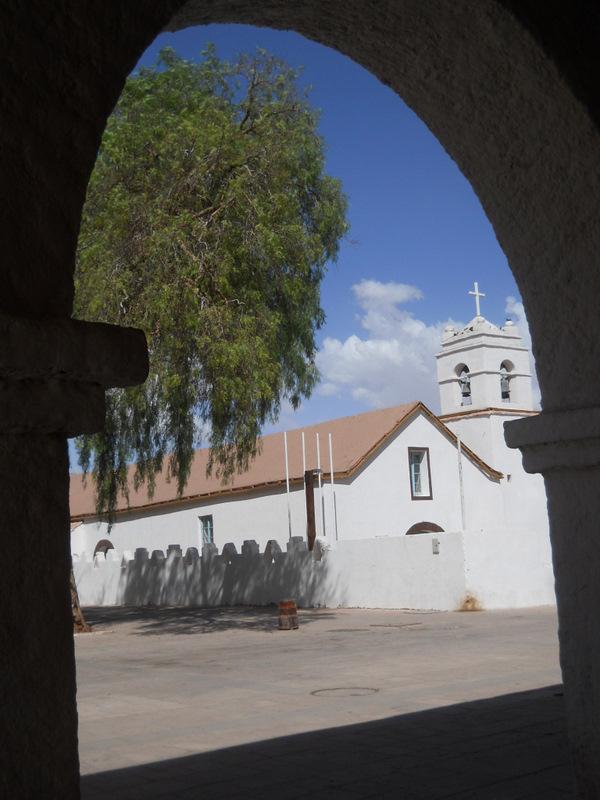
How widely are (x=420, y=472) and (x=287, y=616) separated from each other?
13636 millimetres

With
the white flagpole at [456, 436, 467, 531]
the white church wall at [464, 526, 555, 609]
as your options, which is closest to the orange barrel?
the white church wall at [464, 526, 555, 609]

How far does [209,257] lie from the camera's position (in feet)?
45.7

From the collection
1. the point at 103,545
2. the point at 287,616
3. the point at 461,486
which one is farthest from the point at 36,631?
the point at 103,545

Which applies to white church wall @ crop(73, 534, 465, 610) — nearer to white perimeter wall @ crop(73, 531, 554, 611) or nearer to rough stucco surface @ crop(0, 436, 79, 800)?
white perimeter wall @ crop(73, 531, 554, 611)

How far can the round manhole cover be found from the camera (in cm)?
788

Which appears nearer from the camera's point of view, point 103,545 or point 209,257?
point 209,257

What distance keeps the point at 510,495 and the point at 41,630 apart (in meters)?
29.9

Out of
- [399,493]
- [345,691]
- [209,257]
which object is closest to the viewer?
[345,691]

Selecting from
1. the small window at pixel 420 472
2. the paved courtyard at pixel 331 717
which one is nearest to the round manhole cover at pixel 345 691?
the paved courtyard at pixel 331 717

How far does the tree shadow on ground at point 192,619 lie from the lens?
1662 centimetres

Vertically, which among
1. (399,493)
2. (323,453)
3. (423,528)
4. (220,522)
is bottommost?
(423,528)

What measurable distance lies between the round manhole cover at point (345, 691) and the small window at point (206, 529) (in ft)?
69.4

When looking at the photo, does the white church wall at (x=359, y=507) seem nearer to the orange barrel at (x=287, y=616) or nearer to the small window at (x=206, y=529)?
the small window at (x=206, y=529)

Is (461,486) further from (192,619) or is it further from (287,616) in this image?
(287,616)
